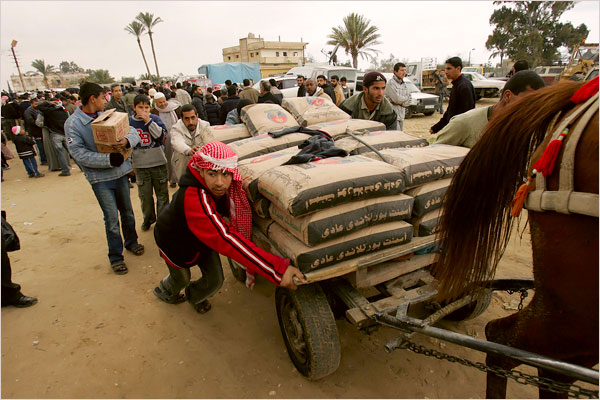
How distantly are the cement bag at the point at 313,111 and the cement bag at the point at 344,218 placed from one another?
2060 mm

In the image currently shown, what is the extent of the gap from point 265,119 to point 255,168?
1.49m

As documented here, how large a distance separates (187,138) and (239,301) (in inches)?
91.8

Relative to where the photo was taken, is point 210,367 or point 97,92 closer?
point 210,367

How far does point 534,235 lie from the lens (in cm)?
136

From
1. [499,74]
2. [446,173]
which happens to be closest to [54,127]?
[446,173]

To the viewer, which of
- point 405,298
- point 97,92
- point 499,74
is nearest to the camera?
point 405,298

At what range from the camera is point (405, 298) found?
206 centimetres

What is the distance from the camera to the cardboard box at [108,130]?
318 cm

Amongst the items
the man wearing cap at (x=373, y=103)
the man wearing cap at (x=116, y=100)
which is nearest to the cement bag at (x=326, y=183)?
the man wearing cap at (x=373, y=103)

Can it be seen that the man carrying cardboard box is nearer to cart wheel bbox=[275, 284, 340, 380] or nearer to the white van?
cart wheel bbox=[275, 284, 340, 380]

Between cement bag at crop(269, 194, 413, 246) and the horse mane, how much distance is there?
430mm

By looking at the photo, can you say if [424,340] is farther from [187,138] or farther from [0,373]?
[187,138]

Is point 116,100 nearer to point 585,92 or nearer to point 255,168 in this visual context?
point 255,168

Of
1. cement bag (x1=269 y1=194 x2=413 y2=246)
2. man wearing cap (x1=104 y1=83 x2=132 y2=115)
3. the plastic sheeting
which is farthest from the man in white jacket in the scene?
the plastic sheeting
